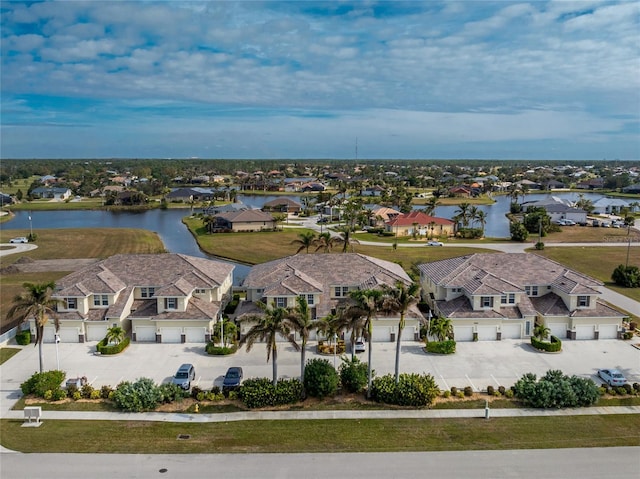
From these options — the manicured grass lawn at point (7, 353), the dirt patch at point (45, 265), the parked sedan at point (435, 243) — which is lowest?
the manicured grass lawn at point (7, 353)

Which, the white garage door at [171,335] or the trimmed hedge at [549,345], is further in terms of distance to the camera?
the white garage door at [171,335]

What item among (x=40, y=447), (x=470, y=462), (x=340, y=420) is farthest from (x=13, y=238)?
(x=470, y=462)

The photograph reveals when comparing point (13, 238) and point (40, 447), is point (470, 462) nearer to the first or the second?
point (40, 447)

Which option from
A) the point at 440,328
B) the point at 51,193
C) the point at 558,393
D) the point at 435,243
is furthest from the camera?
the point at 51,193

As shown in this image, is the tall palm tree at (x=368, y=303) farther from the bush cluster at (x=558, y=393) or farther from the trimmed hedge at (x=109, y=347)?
the trimmed hedge at (x=109, y=347)

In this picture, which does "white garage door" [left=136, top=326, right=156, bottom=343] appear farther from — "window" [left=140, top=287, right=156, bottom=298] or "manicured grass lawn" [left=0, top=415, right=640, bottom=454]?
"manicured grass lawn" [left=0, top=415, right=640, bottom=454]

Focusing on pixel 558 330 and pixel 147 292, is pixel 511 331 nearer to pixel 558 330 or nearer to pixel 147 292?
pixel 558 330

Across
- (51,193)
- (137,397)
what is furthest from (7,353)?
(51,193)

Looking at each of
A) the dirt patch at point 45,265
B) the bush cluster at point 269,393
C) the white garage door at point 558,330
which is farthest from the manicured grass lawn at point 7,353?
the white garage door at point 558,330
